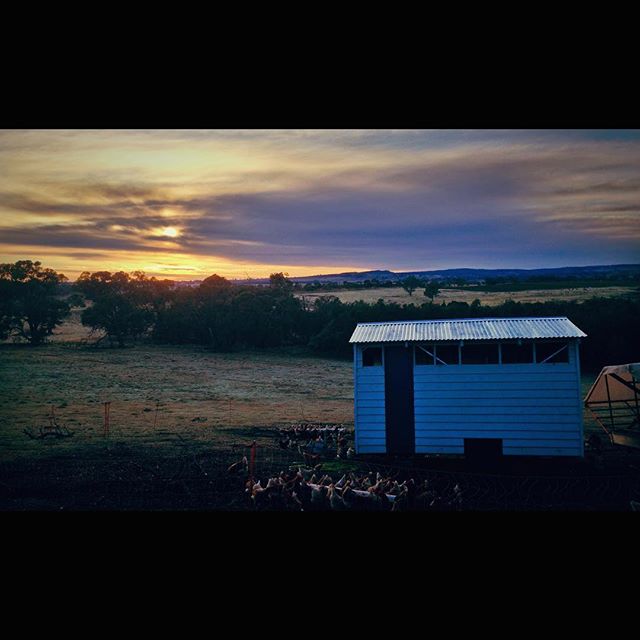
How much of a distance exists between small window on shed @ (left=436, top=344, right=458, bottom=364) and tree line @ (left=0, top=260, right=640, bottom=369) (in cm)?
345

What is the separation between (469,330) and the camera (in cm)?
892

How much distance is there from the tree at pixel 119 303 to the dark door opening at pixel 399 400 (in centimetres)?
1026

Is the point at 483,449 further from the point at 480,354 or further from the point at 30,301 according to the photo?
the point at 30,301

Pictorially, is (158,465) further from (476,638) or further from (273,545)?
(476,638)

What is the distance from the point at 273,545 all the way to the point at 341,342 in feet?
32.9

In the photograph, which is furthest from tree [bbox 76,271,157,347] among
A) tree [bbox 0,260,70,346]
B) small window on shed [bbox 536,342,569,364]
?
small window on shed [bbox 536,342,569,364]

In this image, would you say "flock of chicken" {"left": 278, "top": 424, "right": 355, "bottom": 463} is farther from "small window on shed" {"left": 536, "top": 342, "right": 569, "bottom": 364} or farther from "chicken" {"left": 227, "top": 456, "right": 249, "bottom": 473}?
"small window on shed" {"left": 536, "top": 342, "right": 569, "bottom": 364}

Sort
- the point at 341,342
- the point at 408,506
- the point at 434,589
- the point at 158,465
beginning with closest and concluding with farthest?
the point at 434,589 → the point at 408,506 → the point at 158,465 → the point at 341,342

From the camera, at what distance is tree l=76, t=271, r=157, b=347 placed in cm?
1722

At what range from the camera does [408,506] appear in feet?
23.4

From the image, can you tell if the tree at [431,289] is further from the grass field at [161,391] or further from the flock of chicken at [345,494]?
the flock of chicken at [345,494]
